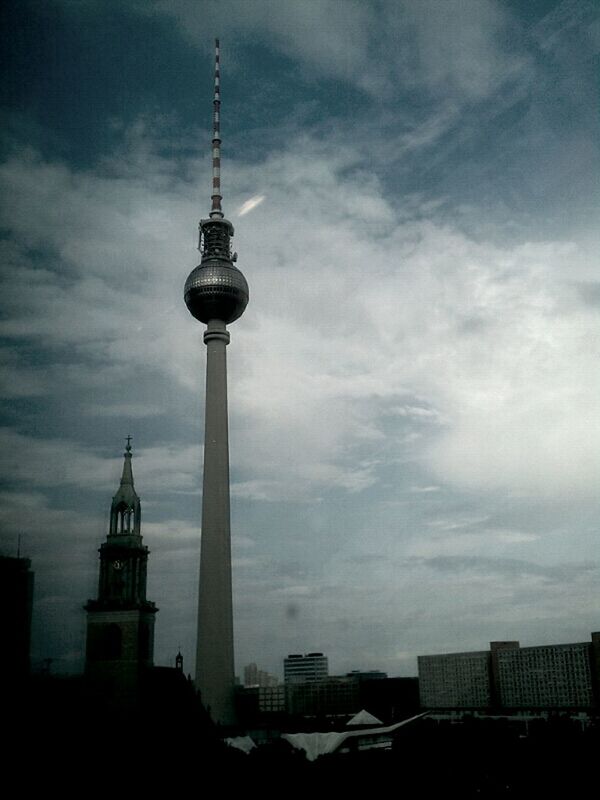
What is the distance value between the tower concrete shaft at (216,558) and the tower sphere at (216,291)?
6.34ft

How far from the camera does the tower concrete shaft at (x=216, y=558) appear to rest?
86062 mm

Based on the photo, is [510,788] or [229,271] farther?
[229,271]

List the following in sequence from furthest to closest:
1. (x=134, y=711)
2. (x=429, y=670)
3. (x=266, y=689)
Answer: (x=266, y=689) → (x=429, y=670) → (x=134, y=711)

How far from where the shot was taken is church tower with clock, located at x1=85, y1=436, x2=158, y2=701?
166 ft

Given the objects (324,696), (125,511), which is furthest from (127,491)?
(324,696)

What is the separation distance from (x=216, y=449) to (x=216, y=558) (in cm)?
1200

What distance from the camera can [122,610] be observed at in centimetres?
5528

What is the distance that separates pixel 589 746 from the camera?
54406mm

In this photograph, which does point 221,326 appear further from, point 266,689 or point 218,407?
point 266,689

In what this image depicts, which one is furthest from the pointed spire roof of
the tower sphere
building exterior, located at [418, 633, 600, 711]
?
building exterior, located at [418, 633, 600, 711]

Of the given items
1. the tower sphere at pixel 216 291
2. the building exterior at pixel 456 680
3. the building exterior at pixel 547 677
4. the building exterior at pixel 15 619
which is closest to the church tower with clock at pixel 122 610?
the building exterior at pixel 15 619

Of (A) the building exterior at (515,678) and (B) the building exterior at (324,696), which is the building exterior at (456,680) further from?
(B) the building exterior at (324,696)

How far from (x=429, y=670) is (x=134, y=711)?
123m

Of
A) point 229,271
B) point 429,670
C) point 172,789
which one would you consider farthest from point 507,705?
point 172,789
